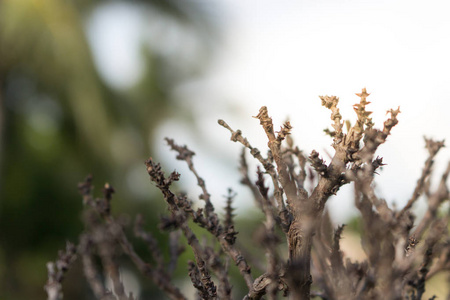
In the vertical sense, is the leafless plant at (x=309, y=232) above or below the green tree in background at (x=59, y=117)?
below

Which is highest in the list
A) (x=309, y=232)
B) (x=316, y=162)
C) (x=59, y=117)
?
(x=59, y=117)

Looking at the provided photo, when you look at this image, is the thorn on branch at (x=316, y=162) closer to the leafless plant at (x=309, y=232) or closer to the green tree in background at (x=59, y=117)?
the leafless plant at (x=309, y=232)

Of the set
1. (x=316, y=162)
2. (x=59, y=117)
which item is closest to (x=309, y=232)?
(x=316, y=162)

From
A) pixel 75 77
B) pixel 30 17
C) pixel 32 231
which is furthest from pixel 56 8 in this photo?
pixel 32 231

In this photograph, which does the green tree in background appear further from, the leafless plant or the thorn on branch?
the thorn on branch

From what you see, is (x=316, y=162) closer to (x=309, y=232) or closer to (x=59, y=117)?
(x=309, y=232)

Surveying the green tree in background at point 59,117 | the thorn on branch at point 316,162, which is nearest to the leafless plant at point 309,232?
the thorn on branch at point 316,162

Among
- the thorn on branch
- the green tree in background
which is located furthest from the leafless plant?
the green tree in background

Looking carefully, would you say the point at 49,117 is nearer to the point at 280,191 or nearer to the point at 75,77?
the point at 75,77
